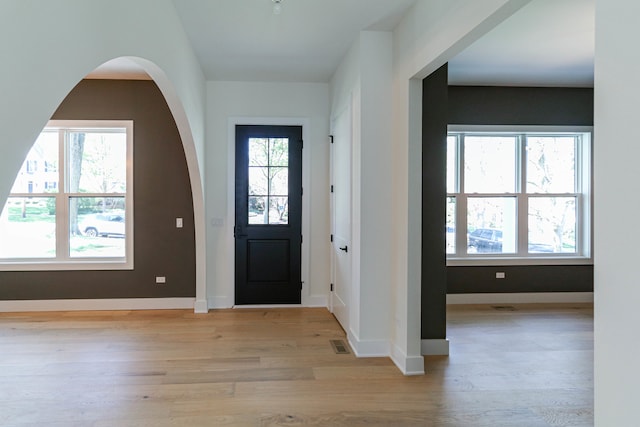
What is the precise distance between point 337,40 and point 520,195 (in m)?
3.40

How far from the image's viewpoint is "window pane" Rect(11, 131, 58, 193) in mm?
5266

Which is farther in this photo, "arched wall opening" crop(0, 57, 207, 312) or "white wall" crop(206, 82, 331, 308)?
"white wall" crop(206, 82, 331, 308)

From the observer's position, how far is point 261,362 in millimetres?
3617

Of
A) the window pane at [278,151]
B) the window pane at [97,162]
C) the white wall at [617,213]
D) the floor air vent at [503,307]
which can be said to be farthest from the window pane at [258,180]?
the white wall at [617,213]

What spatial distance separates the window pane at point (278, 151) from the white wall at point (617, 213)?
4.33 metres

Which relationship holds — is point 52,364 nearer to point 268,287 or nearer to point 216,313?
point 216,313

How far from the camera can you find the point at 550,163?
5922 mm

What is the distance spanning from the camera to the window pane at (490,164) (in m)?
5.83

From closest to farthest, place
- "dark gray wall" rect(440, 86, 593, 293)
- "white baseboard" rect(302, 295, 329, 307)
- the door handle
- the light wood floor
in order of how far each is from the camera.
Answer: the light wood floor → the door handle → "white baseboard" rect(302, 295, 329, 307) → "dark gray wall" rect(440, 86, 593, 293)

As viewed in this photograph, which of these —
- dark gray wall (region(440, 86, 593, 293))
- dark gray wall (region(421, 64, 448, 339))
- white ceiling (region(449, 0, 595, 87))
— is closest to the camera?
white ceiling (region(449, 0, 595, 87))

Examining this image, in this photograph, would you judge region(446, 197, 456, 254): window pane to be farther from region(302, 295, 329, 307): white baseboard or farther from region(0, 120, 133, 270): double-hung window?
region(0, 120, 133, 270): double-hung window

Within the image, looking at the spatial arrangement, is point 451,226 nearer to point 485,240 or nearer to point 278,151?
point 485,240

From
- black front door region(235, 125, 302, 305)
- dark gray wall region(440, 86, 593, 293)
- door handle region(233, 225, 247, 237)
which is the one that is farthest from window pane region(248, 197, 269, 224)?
dark gray wall region(440, 86, 593, 293)

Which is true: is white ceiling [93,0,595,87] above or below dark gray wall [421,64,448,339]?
above
